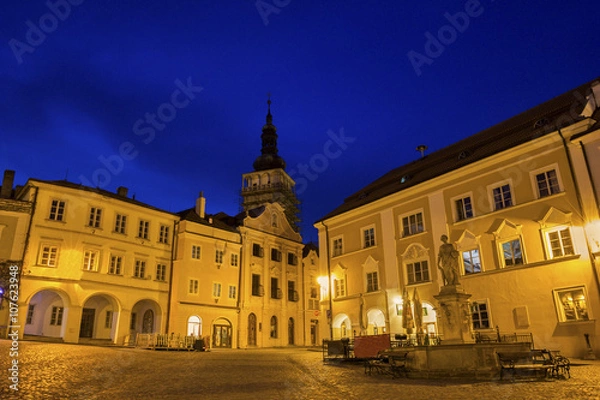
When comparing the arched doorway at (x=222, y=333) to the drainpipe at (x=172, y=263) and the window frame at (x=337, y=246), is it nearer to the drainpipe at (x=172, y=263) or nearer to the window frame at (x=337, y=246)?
the drainpipe at (x=172, y=263)

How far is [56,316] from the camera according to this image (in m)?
31.4

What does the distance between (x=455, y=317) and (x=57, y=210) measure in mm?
27859

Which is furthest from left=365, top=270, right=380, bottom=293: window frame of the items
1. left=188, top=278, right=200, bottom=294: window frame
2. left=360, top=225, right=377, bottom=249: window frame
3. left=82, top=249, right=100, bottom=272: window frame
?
left=82, top=249, right=100, bottom=272: window frame

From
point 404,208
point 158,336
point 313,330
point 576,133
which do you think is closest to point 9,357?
point 158,336

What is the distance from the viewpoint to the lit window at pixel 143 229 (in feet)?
116

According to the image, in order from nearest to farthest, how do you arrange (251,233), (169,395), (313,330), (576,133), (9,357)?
(169,395), (9,357), (576,133), (251,233), (313,330)

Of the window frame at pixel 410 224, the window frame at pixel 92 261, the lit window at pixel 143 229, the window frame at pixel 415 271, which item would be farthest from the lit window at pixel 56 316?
the window frame at pixel 410 224

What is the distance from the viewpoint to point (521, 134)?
23.9m

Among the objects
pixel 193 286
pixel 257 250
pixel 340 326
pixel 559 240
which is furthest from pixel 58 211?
pixel 559 240

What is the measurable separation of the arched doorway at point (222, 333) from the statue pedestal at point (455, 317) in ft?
88.2

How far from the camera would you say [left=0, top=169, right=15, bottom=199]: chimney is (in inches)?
1231

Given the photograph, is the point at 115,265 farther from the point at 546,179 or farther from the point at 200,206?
the point at 546,179

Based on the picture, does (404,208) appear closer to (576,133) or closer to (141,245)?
(576,133)

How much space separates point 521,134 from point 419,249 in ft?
29.0
